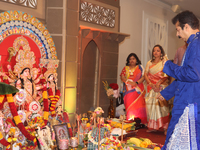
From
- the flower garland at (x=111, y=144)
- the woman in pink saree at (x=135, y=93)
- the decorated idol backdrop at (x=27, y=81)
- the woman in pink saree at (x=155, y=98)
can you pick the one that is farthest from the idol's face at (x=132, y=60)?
the flower garland at (x=111, y=144)

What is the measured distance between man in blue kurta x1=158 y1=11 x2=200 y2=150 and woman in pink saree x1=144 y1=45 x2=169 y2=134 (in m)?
2.84

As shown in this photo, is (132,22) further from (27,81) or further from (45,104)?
(27,81)

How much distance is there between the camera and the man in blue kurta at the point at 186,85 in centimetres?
218

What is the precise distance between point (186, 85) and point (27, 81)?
7.27 ft

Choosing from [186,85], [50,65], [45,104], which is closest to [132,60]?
[50,65]

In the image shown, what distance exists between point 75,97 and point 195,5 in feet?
19.8

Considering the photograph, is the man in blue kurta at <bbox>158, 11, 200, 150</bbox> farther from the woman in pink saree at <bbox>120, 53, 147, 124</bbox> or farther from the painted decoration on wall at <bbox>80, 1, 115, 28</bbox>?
the woman in pink saree at <bbox>120, 53, 147, 124</bbox>

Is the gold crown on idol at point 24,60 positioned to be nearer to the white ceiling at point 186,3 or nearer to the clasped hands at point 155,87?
the clasped hands at point 155,87

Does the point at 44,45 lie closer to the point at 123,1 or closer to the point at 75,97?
the point at 75,97

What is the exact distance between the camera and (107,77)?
5.92m

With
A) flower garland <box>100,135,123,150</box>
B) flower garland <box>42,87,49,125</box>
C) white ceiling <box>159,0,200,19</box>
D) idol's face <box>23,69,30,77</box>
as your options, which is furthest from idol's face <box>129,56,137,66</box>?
white ceiling <box>159,0,200,19</box>

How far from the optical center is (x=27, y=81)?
11.9ft

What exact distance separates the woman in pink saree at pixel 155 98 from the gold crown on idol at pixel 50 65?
6.95ft

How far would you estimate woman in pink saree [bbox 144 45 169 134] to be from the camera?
516 centimetres
